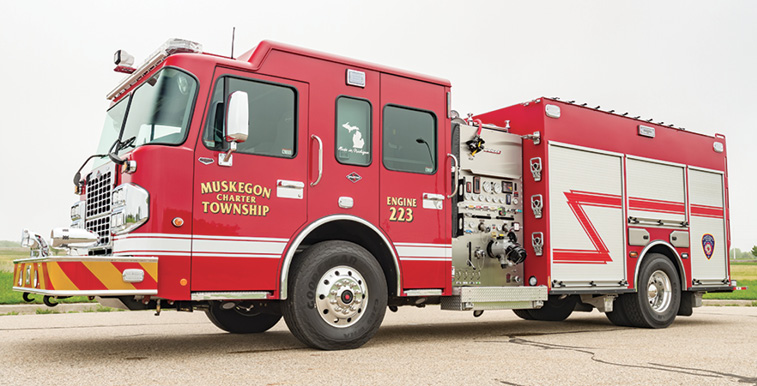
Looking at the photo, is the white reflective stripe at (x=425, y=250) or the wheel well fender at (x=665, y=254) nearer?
the white reflective stripe at (x=425, y=250)

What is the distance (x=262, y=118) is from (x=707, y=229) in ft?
26.9

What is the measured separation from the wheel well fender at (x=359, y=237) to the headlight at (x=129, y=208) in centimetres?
150

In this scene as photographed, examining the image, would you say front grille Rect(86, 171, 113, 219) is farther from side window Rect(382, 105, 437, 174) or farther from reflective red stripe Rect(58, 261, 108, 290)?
side window Rect(382, 105, 437, 174)

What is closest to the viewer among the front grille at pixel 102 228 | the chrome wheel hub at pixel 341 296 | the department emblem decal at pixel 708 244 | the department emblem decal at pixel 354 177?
the front grille at pixel 102 228

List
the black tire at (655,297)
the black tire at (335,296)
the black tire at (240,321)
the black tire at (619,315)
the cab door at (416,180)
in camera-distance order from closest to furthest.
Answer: the black tire at (335,296)
the cab door at (416,180)
the black tire at (240,321)
the black tire at (655,297)
the black tire at (619,315)

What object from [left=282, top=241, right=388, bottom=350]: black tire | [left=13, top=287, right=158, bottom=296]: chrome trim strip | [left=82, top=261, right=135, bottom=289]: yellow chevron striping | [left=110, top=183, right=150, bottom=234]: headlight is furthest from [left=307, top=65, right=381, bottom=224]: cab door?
[left=82, top=261, right=135, bottom=289]: yellow chevron striping

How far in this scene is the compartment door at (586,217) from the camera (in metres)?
8.77

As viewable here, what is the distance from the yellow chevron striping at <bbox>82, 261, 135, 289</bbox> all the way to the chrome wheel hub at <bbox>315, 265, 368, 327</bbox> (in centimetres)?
180

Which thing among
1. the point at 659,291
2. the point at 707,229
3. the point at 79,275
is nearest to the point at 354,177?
the point at 79,275

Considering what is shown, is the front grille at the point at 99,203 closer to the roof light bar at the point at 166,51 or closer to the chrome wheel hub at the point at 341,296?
the roof light bar at the point at 166,51

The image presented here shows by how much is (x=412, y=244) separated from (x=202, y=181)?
2.41 meters

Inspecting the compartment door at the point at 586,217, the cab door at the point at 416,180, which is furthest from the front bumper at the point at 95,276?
the compartment door at the point at 586,217

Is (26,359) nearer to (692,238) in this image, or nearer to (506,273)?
(506,273)

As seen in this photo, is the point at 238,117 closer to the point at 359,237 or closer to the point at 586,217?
the point at 359,237
